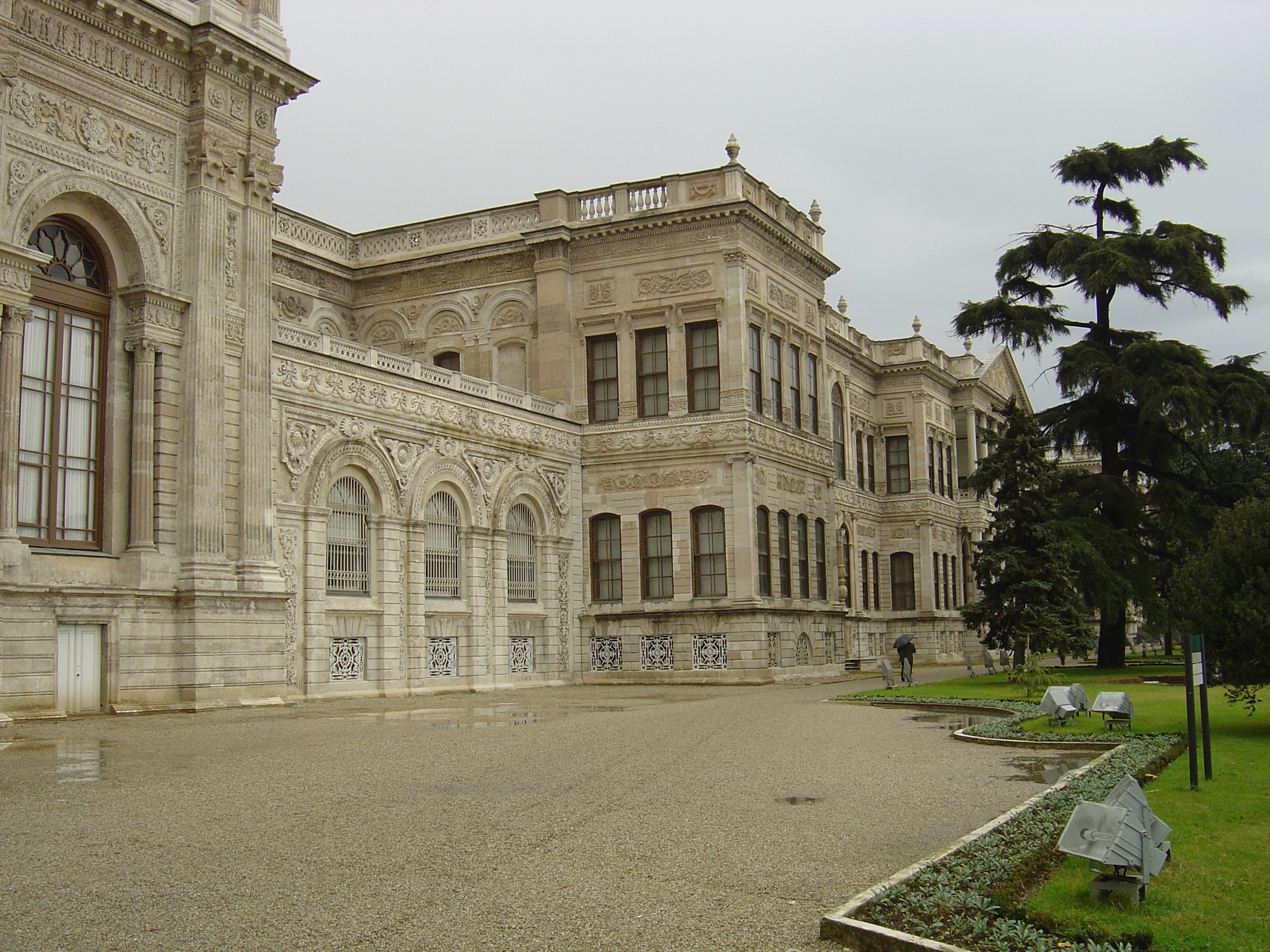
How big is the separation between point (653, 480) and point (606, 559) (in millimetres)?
2606

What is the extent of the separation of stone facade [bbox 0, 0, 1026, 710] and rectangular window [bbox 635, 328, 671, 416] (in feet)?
0.25

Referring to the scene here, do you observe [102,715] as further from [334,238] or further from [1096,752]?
[334,238]

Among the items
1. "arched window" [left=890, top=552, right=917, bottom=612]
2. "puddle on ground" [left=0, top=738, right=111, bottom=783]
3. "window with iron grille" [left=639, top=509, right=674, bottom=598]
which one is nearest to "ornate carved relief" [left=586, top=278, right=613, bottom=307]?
"window with iron grille" [left=639, top=509, right=674, bottom=598]

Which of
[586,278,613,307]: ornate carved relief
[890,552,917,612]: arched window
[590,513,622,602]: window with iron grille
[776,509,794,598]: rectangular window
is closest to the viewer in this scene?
[590,513,622,602]: window with iron grille

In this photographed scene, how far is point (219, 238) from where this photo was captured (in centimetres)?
2188

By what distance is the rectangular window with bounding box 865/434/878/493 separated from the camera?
2074 inches

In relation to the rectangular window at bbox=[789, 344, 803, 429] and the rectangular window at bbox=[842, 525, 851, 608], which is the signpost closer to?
the rectangular window at bbox=[789, 344, 803, 429]

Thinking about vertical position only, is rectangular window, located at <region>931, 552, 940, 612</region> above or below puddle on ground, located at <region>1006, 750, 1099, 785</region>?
above

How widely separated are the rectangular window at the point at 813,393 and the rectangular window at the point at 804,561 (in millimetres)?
3037

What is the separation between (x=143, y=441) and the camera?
20.6 m

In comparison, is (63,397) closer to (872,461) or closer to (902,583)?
(872,461)

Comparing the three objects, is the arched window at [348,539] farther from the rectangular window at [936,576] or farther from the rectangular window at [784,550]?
the rectangular window at [936,576]

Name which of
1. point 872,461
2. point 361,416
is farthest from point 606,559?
point 872,461

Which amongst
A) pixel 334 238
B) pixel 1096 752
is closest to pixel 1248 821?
pixel 1096 752
